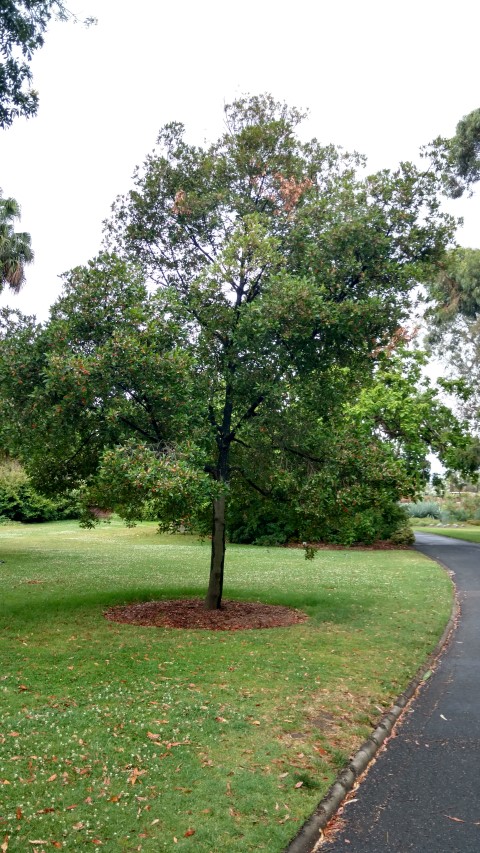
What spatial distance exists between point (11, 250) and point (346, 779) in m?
24.8

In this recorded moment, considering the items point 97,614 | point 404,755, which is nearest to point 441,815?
point 404,755

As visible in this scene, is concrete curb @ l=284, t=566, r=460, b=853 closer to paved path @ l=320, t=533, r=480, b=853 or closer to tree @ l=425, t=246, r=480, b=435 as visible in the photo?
paved path @ l=320, t=533, r=480, b=853

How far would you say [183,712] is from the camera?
7.06m

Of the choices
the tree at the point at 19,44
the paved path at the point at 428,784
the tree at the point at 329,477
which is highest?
the tree at the point at 19,44

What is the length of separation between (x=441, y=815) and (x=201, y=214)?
1079 centimetres

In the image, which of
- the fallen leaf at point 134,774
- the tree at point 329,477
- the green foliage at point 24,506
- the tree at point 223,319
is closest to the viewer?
the fallen leaf at point 134,774

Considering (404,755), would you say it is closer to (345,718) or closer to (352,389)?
(345,718)

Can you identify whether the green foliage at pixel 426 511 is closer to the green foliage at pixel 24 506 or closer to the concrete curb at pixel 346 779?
the green foliage at pixel 24 506

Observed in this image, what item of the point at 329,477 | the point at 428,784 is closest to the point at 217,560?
the point at 329,477

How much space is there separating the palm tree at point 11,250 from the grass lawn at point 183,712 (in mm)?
14444

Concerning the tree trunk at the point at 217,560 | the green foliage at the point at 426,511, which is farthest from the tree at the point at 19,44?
the green foliage at the point at 426,511

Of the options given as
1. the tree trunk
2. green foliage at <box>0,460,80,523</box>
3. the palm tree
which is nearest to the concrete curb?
the tree trunk

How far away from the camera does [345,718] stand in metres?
7.12

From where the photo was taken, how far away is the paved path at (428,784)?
15.1 ft
